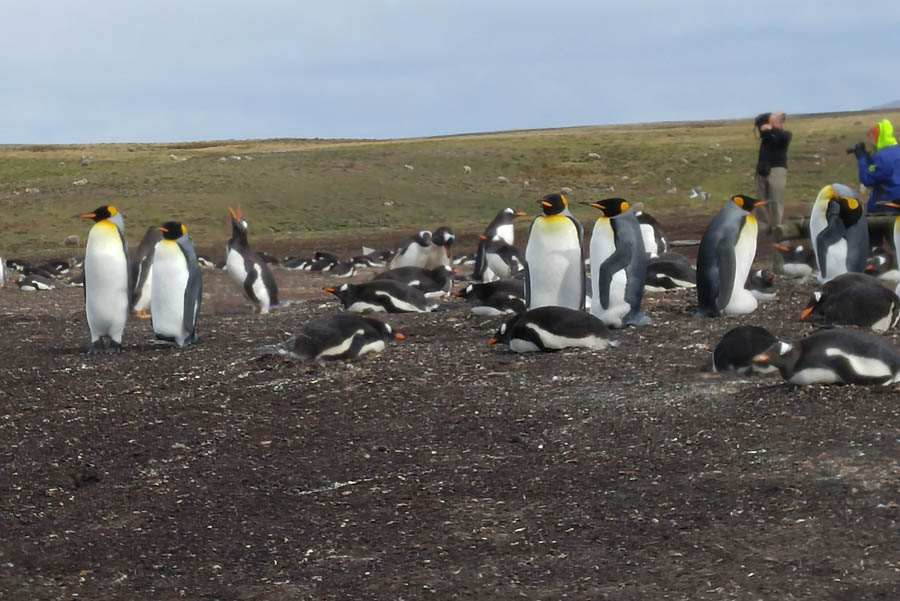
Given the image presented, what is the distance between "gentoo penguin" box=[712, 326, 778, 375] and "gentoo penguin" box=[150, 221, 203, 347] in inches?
163

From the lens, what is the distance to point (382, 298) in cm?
1033

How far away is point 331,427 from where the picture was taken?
5988 millimetres

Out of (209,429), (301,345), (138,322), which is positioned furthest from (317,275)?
(209,429)

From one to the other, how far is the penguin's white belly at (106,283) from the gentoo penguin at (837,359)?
4.84 metres

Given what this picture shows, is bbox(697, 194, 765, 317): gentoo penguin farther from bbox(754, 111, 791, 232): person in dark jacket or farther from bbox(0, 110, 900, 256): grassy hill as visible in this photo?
bbox(0, 110, 900, 256): grassy hill

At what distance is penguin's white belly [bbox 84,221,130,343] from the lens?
8.73 meters

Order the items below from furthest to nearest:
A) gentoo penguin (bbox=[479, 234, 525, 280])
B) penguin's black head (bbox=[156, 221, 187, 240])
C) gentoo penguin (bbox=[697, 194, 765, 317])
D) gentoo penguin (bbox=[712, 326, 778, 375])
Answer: gentoo penguin (bbox=[479, 234, 525, 280]) < penguin's black head (bbox=[156, 221, 187, 240]) < gentoo penguin (bbox=[697, 194, 765, 317]) < gentoo penguin (bbox=[712, 326, 778, 375])

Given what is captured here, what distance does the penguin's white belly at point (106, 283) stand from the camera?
344 inches

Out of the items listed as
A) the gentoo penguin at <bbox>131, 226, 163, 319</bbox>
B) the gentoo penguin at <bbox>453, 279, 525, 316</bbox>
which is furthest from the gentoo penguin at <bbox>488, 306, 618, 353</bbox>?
the gentoo penguin at <bbox>131, 226, 163, 319</bbox>

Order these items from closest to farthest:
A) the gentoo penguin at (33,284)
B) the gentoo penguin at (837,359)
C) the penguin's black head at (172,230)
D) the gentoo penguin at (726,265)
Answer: the gentoo penguin at (837,359)
the gentoo penguin at (726,265)
the penguin's black head at (172,230)
the gentoo penguin at (33,284)

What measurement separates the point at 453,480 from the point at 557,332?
7.97 ft

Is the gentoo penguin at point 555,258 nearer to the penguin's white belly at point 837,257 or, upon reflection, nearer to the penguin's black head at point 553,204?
the penguin's black head at point 553,204

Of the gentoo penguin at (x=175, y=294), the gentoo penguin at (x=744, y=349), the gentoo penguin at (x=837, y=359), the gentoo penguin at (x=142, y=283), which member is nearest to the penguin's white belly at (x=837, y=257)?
the gentoo penguin at (x=744, y=349)

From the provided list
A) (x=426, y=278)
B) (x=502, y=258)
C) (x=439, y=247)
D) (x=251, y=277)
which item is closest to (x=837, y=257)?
(x=426, y=278)
